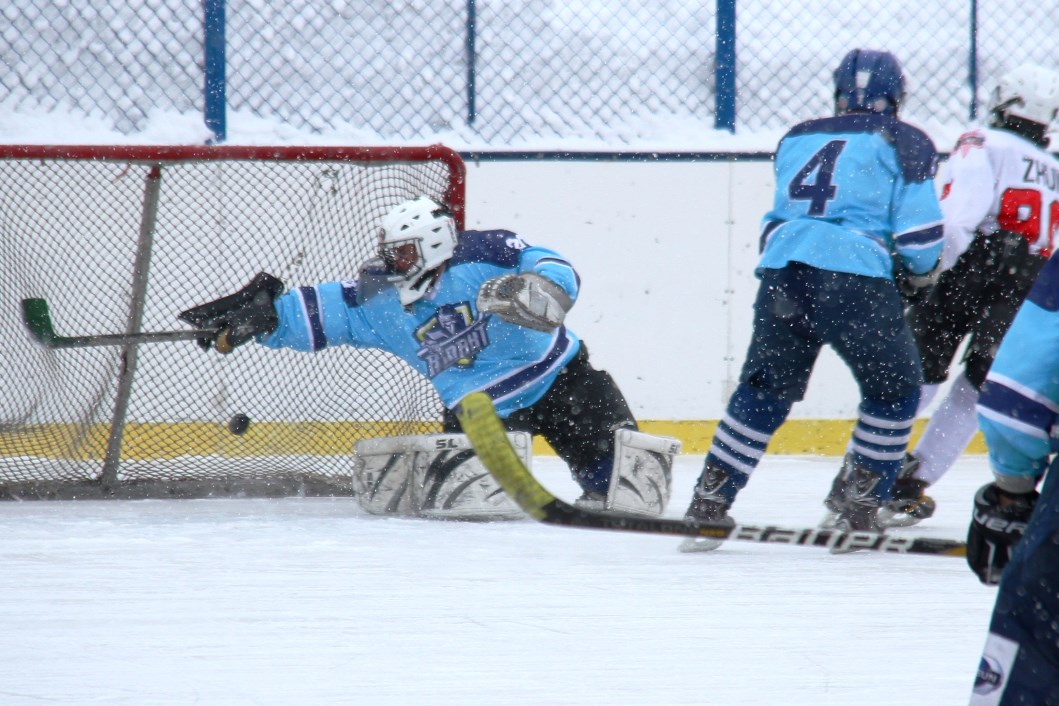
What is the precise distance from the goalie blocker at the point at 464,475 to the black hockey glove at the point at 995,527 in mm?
1983

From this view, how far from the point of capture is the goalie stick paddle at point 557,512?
1604mm

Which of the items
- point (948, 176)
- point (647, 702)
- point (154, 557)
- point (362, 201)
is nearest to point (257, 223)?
point (362, 201)

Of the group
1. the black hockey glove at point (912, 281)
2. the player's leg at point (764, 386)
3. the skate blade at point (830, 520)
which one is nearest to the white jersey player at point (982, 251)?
the black hockey glove at point (912, 281)

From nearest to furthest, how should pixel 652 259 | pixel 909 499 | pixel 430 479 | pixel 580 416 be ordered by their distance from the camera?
pixel 909 499, pixel 430 479, pixel 580 416, pixel 652 259

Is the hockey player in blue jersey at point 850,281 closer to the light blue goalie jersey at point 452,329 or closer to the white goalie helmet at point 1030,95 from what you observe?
the white goalie helmet at point 1030,95

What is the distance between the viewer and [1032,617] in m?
1.20

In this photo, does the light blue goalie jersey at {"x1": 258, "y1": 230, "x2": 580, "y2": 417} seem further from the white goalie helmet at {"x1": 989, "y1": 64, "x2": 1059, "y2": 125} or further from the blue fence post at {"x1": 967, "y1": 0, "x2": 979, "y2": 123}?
the blue fence post at {"x1": 967, "y1": 0, "x2": 979, "y2": 123}

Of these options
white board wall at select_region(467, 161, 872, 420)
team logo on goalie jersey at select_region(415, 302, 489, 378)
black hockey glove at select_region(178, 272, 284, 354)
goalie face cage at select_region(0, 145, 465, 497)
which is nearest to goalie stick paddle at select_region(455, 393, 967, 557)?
team logo on goalie jersey at select_region(415, 302, 489, 378)

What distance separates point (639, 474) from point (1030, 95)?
131cm

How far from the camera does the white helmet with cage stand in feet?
10.8

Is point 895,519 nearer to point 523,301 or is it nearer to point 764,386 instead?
point 764,386

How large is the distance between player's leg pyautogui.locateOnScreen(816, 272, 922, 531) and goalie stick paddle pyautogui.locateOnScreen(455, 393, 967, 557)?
114 centimetres

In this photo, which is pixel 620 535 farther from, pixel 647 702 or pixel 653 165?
pixel 653 165

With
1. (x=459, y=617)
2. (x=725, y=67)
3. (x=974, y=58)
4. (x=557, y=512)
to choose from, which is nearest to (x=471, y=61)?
(x=725, y=67)
